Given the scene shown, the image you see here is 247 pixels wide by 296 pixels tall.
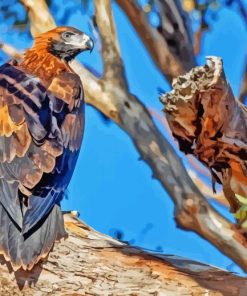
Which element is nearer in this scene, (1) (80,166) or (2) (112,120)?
(1) (80,166)

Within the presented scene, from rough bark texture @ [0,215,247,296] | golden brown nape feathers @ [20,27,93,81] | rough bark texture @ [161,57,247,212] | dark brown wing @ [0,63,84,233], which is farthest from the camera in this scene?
golden brown nape feathers @ [20,27,93,81]

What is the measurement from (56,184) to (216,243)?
650mm

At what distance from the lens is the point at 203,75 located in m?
1.34

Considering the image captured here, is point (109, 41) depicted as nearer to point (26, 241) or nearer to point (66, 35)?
point (66, 35)

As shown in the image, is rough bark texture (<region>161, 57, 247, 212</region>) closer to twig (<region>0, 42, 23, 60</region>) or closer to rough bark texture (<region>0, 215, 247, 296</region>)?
rough bark texture (<region>0, 215, 247, 296</region>)

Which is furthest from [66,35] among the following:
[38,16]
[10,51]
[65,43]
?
[38,16]

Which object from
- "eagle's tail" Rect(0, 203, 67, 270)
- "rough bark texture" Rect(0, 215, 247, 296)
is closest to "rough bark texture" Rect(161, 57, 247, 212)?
"rough bark texture" Rect(0, 215, 247, 296)

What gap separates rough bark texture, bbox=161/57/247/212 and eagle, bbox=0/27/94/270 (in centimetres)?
36

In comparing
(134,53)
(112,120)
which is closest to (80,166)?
(112,120)

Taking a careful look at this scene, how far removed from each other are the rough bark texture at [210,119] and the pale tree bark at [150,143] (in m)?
0.70

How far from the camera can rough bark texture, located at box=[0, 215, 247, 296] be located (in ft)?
5.05

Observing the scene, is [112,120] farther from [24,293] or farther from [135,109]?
[24,293]

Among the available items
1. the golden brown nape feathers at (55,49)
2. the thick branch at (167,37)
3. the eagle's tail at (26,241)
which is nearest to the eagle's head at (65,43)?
the golden brown nape feathers at (55,49)

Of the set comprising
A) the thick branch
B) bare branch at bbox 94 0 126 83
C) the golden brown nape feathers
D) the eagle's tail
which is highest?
the thick branch
